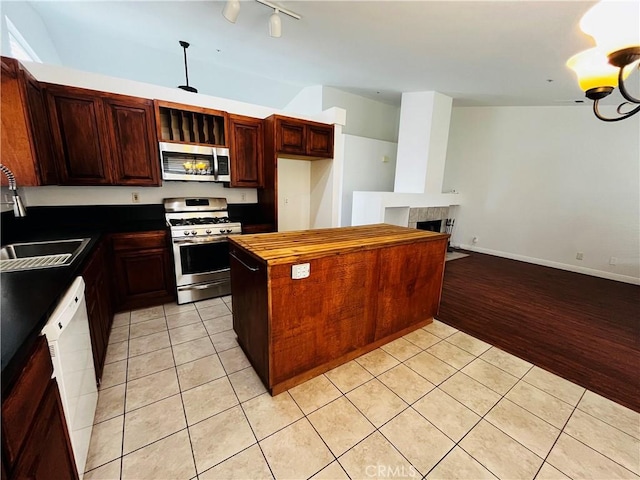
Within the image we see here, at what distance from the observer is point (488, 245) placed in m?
5.77

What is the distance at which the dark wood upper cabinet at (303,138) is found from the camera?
3.38 meters

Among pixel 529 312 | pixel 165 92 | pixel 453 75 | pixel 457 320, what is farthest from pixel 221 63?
pixel 529 312

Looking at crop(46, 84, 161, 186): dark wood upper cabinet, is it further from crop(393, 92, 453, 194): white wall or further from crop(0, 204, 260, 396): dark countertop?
crop(393, 92, 453, 194): white wall

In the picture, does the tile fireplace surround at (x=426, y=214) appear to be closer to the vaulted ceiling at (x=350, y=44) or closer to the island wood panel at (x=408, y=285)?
the vaulted ceiling at (x=350, y=44)

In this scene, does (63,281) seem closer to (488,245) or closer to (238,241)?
(238,241)

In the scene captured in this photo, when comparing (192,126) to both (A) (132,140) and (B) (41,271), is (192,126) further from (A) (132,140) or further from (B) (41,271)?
(B) (41,271)

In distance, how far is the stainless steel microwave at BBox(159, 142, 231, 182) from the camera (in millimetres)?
2928

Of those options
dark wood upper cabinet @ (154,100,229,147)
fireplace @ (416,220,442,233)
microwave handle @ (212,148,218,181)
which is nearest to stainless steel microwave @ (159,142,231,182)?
microwave handle @ (212,148,218,181)

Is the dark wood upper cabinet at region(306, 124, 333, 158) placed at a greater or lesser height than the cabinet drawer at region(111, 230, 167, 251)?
greater

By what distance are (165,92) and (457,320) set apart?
13.6 feet

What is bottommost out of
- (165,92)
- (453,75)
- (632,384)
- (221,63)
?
(632,384)

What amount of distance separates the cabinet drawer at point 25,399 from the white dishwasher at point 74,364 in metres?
0.07
